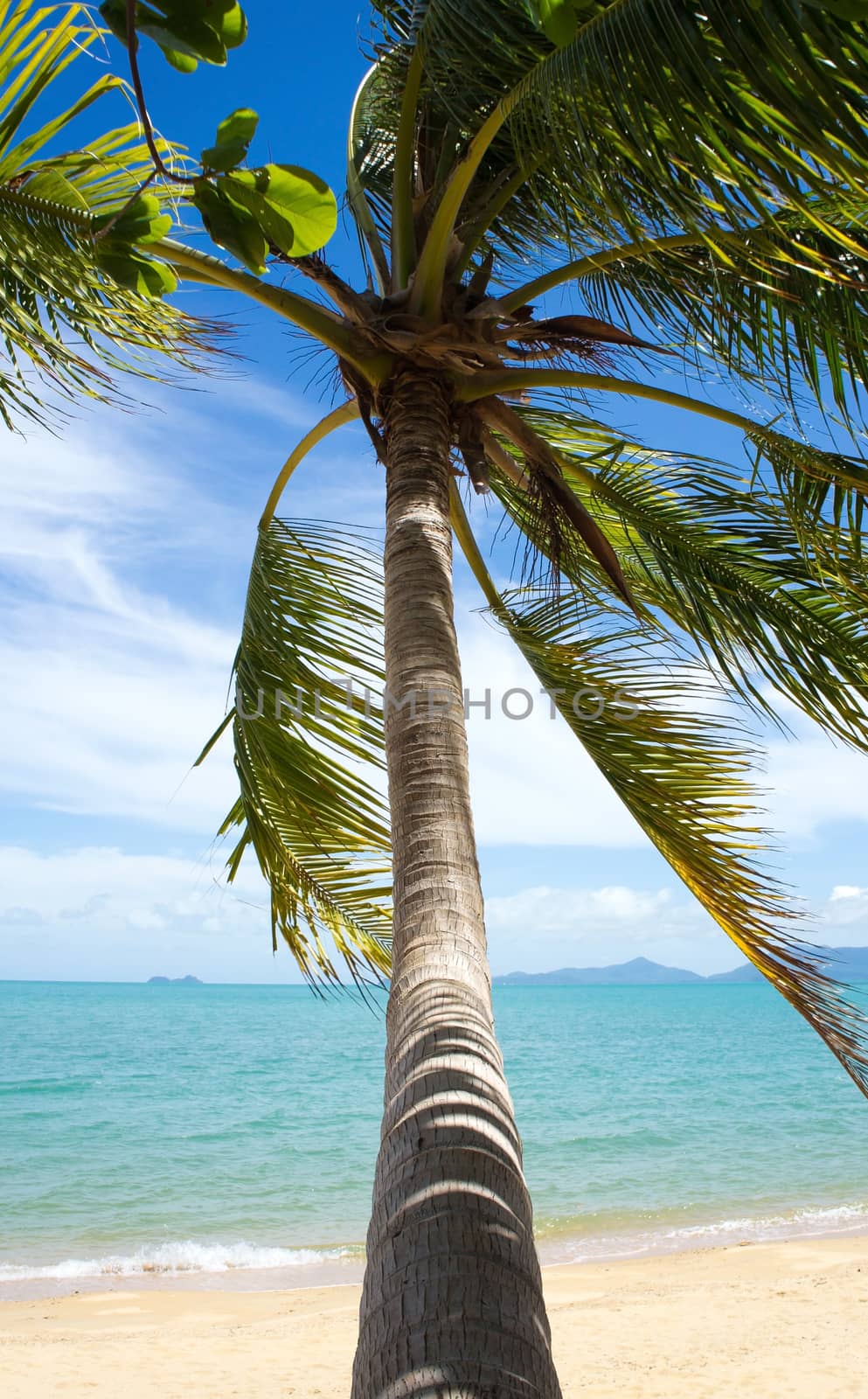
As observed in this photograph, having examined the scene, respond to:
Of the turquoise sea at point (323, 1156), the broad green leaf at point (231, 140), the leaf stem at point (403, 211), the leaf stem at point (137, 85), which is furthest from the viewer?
the turquoise sea at point (323, 1156)

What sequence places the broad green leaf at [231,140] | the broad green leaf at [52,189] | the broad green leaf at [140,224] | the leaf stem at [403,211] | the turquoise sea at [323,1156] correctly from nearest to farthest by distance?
the broad green leaf at [231,140] → the broad green leaf at [140,224] → the broad green leaf at [52,189] → the leaf stem at [403,211] → the turquoise sea at [323,1156]

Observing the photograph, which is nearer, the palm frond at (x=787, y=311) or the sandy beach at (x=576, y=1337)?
the palm frond at (x=787, y=311)

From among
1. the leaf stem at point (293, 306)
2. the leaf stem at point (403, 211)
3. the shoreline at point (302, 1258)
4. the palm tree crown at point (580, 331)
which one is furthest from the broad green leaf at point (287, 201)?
the shoreline at point (302, 1258)

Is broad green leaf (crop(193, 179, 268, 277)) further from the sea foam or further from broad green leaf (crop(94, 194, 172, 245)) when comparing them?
the sea foam

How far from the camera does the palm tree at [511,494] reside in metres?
1.65

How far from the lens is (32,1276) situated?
32.1 feet

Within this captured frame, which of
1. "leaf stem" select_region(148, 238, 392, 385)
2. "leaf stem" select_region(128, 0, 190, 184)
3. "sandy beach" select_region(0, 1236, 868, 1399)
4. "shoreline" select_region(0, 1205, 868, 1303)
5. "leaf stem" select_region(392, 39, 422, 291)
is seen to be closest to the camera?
"leaf stem" select_region(128, 0, 190, 184)

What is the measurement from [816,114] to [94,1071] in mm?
32711

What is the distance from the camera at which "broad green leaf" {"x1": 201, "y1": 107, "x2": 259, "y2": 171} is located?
0.96 m

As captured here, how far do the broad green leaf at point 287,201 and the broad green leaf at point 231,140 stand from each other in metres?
→ 0.03

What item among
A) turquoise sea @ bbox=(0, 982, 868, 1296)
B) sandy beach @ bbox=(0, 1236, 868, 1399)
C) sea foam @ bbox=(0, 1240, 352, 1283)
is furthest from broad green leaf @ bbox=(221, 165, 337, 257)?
sea foam @ bbox=(0, 1240, 352, 1283)

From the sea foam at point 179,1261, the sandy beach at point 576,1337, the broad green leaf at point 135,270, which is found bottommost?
the sea foam at point 179,1261

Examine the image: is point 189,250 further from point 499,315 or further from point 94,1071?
point 94,1071

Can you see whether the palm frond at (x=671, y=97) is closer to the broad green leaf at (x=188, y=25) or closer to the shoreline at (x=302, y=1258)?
the broad green leaf at (x=188, y=25)
